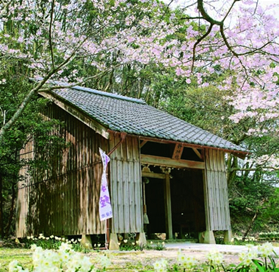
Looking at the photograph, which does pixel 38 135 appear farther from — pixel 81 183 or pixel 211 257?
pixel 211 257

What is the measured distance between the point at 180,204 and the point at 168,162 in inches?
122

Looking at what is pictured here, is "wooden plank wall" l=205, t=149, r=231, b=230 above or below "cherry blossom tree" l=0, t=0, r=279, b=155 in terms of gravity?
below

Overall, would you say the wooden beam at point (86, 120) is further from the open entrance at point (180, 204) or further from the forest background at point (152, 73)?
the open entrance at point (180, 204)

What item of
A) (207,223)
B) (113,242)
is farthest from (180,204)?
(113,242)

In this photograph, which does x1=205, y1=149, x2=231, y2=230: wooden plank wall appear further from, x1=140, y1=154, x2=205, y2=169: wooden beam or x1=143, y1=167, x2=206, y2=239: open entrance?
x1=143, y1=167, x2=206, y2=239: open entrance

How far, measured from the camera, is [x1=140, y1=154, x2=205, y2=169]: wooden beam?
10000 mm

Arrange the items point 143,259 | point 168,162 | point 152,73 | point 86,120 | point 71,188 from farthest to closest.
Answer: point 152,73, point 71,188, point 168,162, point 86,120, point 143,259

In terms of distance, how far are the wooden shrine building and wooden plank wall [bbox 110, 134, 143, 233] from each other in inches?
1.0

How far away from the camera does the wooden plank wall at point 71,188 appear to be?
31.7 ft

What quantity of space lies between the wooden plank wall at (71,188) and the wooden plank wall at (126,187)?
42cm

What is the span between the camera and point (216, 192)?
1124 cm

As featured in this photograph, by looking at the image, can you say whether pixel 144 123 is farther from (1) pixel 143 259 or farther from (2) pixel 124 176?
(1) pixel 143 259

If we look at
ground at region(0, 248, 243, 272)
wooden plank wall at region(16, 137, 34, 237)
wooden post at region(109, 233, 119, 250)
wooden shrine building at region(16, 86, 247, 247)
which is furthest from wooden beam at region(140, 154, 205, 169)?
wooden plank wall at region(16, 137, 34, 237)

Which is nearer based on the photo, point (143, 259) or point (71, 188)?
point (143, 259)
